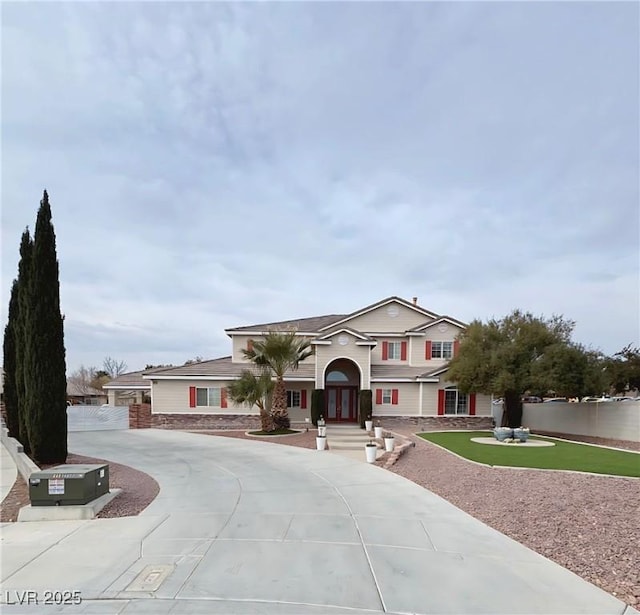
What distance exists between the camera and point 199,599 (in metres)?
4.62

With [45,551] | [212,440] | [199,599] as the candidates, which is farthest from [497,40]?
[212,440]

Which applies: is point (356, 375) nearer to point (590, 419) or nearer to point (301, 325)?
point (301, 325)

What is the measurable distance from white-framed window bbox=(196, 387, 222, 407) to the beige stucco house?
1.6 inches

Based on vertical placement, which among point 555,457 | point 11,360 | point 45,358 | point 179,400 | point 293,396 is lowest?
point 555,457

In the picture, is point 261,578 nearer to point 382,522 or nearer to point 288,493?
point 382,522

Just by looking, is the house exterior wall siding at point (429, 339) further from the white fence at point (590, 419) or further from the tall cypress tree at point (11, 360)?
the tall cypress tree at point (11, 360)

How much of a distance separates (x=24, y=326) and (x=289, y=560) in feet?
41.0

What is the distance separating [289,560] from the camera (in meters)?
5.70

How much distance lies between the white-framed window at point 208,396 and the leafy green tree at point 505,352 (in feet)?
43.5

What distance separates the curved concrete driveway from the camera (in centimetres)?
464

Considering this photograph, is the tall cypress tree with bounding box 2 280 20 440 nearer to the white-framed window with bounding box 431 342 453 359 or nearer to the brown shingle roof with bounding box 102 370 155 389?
the brown shingle roof with bounding box 102 370 155 389

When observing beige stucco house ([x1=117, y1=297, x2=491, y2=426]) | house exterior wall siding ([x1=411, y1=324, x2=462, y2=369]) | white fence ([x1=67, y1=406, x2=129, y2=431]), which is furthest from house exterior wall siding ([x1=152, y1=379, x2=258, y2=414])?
house exterior wall siding ([x1=411, y1=324, x2=462, y2=369])

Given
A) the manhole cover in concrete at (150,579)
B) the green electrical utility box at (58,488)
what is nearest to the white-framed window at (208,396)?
the green electrical utility box at (58,488)

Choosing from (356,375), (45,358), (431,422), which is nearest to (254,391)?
(356,375)
